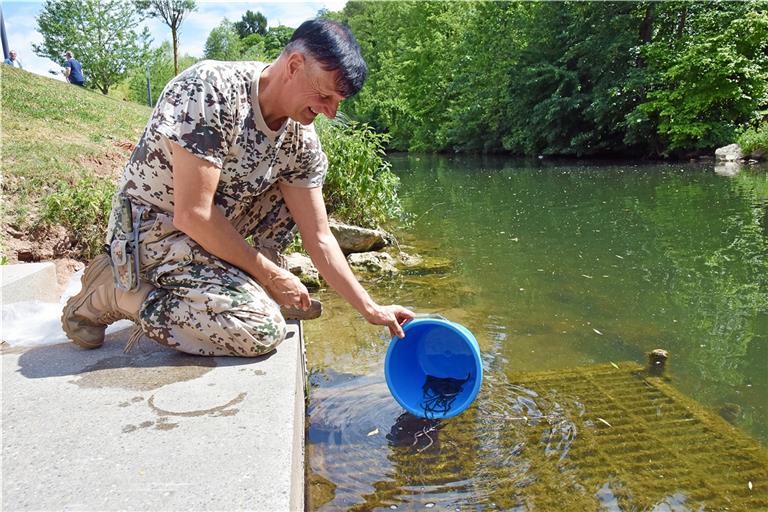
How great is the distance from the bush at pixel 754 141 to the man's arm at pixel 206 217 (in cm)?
1692

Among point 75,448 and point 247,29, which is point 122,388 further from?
point 247,29

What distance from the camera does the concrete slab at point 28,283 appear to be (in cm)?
320

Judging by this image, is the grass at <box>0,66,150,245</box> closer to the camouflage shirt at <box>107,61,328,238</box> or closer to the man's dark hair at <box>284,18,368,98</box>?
the camouflage shirt at <box>107,61,328,238</box>

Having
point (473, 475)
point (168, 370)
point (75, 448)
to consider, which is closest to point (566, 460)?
point (473, 475)

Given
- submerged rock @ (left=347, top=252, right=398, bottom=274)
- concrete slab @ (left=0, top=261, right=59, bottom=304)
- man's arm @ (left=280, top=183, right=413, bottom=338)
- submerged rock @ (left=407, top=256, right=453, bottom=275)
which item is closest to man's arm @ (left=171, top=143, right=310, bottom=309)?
man's arm @ (left=280, top=183, right=413, bottom=338)

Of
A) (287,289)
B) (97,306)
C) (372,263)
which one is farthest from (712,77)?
(97,306)

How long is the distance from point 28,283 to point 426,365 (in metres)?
2.10

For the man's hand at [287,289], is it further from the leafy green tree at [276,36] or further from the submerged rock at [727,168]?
the leafy green tree at [276,36]

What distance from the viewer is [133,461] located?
1.65 m

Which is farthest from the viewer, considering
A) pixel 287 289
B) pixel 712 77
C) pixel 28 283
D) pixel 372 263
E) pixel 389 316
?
pixel 712 77

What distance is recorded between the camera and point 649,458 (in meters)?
2.60

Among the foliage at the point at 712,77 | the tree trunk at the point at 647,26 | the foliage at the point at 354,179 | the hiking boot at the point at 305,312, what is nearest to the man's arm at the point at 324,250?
the hiking boot at the point at 305,312

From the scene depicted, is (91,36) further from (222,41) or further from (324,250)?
(324,250)

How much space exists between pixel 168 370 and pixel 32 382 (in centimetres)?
44
